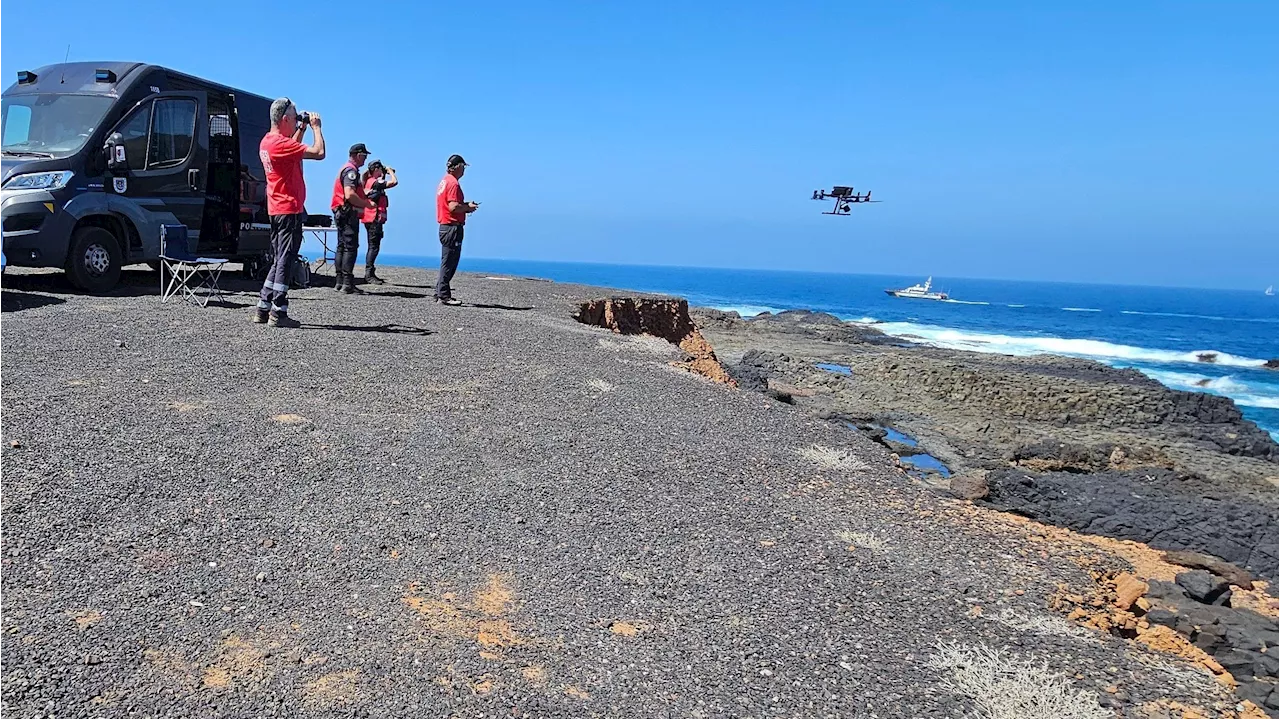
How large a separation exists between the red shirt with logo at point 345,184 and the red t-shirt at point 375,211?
3.39 feet

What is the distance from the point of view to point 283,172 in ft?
31.9

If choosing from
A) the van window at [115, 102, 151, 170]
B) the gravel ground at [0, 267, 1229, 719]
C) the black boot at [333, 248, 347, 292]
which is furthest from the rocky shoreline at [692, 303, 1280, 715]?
the van window at [115, 102, 151, 170]

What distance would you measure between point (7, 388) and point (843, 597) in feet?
20.0

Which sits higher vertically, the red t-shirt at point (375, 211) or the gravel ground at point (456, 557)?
the red t-shirt at point (375, 211)

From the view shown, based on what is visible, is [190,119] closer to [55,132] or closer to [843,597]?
[55,132]

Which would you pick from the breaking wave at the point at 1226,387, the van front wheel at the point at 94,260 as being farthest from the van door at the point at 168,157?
the breaking wave at the point at 1226,387

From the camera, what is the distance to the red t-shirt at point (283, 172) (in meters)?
9.60

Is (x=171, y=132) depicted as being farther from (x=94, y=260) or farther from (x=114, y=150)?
(x=94, y=260)

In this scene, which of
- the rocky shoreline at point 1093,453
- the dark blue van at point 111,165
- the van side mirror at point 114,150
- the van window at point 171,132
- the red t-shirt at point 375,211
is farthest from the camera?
the red t-shirt at point 375,211

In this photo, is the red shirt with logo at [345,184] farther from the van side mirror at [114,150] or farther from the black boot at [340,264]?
the van side mirror at [114,150]

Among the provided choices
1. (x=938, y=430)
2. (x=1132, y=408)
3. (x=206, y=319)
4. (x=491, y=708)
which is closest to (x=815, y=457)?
(x=491, y=708)

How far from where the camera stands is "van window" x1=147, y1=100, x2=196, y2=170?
480 inches

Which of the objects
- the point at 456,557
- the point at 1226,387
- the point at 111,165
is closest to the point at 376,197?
the point at 111,165

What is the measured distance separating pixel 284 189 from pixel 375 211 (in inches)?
218
